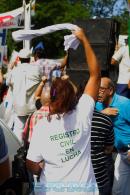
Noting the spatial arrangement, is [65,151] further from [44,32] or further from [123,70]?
[123,70]

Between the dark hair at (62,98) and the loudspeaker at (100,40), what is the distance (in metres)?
6.61

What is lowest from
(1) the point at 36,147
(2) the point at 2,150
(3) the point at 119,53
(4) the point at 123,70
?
(4) the point at 123,70

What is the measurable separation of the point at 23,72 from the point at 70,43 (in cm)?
424

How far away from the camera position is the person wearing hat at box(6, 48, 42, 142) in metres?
8.62

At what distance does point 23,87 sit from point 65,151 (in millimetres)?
4449

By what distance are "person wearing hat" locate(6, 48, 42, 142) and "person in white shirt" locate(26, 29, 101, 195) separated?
4228 mm

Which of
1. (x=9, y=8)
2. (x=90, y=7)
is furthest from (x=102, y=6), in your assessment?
(x=9, y=8)

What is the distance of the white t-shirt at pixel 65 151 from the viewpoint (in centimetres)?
432

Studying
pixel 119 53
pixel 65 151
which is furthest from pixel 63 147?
pixel 119 53

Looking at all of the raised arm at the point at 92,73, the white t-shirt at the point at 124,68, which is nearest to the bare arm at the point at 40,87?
the white t-shirt at the point at 124,68

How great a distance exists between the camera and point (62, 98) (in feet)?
14.0

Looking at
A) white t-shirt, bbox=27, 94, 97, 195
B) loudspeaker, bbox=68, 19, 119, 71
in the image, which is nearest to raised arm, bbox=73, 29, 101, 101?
white t-shirt, bbox=27, 94, 97, 195

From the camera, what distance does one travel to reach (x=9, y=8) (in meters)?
51.4

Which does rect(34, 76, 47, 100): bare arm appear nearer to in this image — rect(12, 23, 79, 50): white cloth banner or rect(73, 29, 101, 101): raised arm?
rect(73, 29, 101, 101): raised arm
